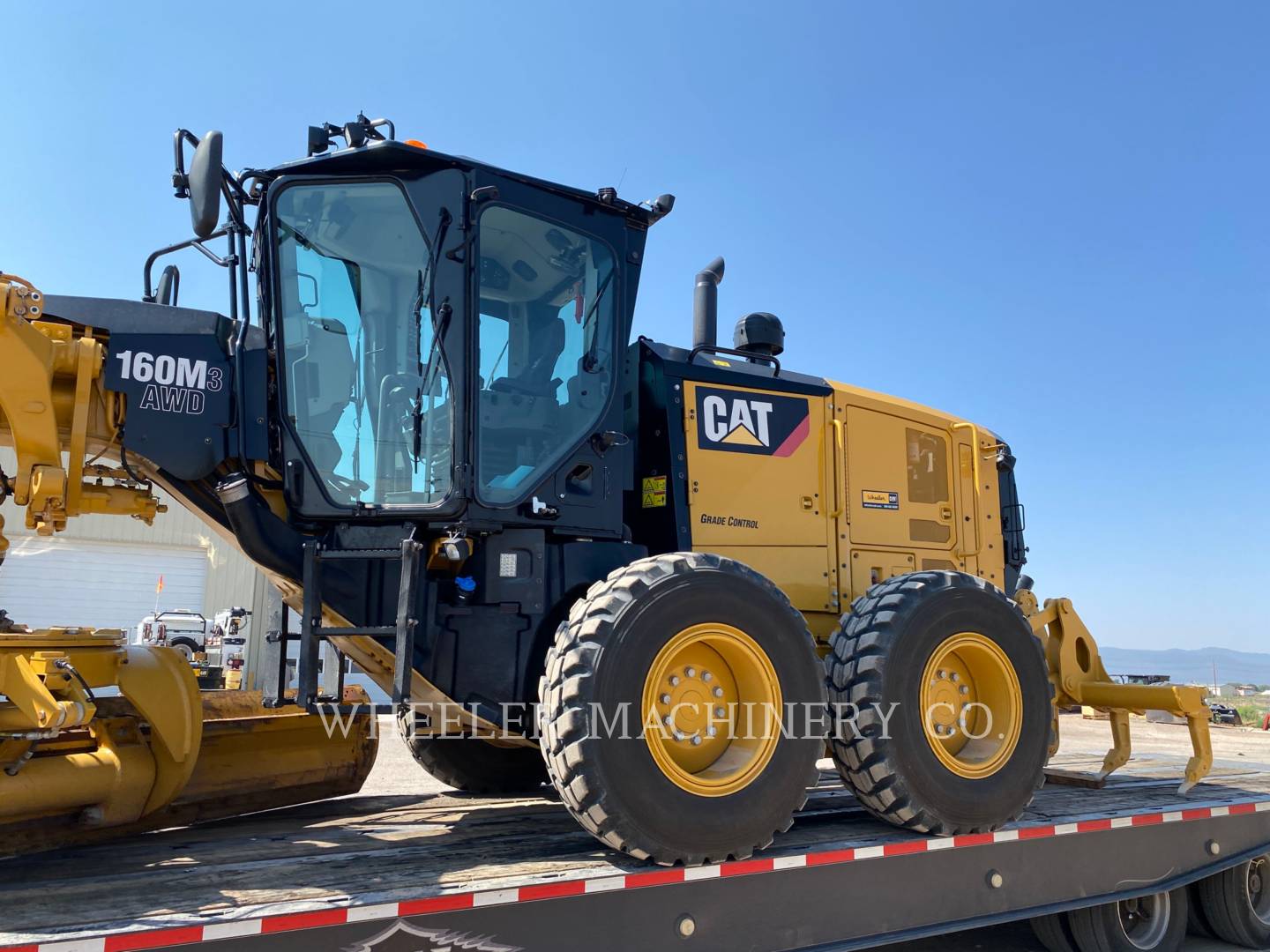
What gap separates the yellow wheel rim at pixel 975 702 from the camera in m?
4.70

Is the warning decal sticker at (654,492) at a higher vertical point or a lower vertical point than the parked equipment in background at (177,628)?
higher

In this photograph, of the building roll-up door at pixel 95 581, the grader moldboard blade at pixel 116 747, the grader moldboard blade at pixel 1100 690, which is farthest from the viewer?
the building roll-up door at pixel 95 581

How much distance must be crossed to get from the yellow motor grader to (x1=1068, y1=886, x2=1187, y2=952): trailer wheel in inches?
45.1

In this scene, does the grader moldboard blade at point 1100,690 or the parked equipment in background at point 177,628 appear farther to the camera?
the parked equipment in background at point 177,628

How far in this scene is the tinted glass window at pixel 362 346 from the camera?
4.17 meters

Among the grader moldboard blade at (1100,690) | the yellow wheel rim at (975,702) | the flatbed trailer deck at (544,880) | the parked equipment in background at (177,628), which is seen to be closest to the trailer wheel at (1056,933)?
the flatbed trailer deck at (544,880)

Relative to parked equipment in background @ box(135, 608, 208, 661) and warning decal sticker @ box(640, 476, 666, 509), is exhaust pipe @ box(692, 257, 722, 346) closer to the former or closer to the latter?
warning decal sticker @ box(640, 476, 666, 509)

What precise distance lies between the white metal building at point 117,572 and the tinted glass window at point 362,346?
18743 millimetres

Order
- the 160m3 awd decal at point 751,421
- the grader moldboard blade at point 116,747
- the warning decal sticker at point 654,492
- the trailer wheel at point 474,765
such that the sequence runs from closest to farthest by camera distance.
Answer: the grader moldboard blade at point 116,747 → the warning decal sticker at point 654,492 → the 160m3 awd decal at point 751,421 → the trailer wheel at point 474,765

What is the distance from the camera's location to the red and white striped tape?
9.10ft

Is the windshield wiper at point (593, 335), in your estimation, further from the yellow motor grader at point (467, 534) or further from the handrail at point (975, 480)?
the handrail at point (975, 480)

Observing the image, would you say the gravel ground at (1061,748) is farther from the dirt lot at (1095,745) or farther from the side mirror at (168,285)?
the side mirror at (168,285)

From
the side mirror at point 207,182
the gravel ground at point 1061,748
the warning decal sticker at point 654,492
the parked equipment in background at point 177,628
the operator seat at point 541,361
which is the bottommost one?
the gravel ground at point 1061,748

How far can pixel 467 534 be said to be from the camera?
13.8 feet
